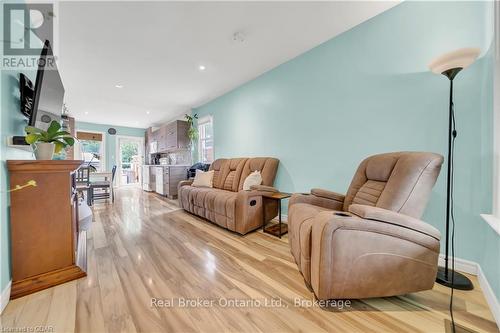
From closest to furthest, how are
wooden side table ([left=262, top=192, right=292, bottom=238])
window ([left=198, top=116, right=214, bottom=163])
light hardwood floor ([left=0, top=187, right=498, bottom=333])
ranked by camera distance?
1. light hardwood floor ([left=0, top=187, right=498, bottom=333])
2. wooden side table ([left=262, top=192, right=292, bottom=238])
3. window ([left=198, top=116, right=214, bottom=163])

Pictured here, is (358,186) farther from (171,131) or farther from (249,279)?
(171,131)

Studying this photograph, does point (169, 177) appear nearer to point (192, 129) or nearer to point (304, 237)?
point (192, 129)

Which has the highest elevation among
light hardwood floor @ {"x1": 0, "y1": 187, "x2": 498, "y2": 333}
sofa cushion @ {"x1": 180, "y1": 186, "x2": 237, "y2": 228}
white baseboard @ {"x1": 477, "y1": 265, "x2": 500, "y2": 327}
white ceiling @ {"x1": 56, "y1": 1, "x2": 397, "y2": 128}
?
white ceiling @ {"x1": 56, "y1": 1, "x2": 397, "y2": 128}

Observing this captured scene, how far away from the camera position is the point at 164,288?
4.77ft

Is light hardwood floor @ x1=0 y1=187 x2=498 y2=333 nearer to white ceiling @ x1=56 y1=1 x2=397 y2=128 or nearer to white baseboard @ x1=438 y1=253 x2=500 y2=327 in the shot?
white baseboard @ x1=438 y1=253 x2=500 y2=327

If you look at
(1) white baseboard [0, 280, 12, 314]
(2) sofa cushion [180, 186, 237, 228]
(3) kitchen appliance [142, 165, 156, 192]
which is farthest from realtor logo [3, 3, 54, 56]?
(3) kitchen appliance [142, 165, 156, 192]

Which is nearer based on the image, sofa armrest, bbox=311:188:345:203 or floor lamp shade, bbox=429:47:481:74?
floor lamp shade, bbox=429:47:481:74

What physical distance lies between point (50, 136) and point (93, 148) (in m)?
7.08

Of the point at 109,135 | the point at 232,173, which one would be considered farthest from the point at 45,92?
the point at 109,135

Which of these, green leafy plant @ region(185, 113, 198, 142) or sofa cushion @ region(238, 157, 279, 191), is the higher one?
green leafy plant @ region(185, 113, 198, 142)

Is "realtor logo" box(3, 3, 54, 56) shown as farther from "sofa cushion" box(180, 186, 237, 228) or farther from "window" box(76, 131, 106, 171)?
"window" box(76, 131, 106, 171)

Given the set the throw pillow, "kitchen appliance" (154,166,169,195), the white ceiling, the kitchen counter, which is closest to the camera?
the white ceiling

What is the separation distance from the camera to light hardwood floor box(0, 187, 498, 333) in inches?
43.9

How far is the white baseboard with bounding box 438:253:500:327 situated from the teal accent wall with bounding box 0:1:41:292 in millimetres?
3115
